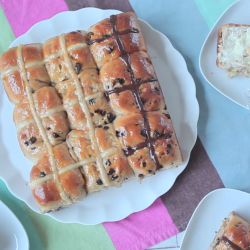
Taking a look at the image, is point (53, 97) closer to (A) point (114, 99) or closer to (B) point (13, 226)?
(A) point (114, 99)

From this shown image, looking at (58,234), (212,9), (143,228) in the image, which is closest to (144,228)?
(143,228)

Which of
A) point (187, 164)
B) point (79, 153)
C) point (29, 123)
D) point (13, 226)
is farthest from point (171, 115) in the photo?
point (13, 226)

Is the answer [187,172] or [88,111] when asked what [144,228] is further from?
[88,111]

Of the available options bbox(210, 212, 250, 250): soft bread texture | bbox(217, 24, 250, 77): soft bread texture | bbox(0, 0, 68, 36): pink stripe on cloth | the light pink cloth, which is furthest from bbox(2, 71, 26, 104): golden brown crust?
bbox(210, 212, 250, 250): soft bread texture

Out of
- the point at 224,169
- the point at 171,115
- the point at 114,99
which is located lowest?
the point at 224,169

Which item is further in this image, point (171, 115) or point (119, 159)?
point (171, 115)

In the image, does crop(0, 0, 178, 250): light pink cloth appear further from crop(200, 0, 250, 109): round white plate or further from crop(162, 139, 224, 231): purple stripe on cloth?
crop(200, 0, 250, 109): round white plate

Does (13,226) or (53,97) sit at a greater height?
(53,97)
